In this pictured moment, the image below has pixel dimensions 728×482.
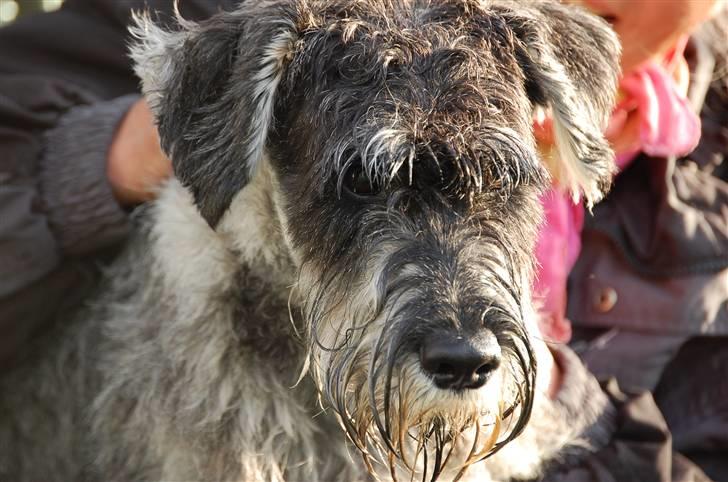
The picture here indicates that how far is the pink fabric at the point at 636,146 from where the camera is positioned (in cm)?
330

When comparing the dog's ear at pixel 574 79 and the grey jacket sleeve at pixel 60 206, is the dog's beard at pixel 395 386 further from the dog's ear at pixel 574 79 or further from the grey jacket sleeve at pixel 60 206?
the grey jacket sleeve at pixel 60 206

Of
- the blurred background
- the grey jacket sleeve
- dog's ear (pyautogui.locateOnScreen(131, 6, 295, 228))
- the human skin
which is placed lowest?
the blurred background

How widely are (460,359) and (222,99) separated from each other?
941 millimetres

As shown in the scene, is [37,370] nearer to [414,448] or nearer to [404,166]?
[414,448]

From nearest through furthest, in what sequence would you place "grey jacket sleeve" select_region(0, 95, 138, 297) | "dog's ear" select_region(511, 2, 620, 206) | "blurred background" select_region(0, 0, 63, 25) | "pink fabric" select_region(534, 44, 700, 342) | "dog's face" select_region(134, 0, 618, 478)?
"dog's face" select_region(134, 0, 618, 478)
"dog's ear" select_region(511, 2, 620, 206)
"grey jacket sleeve" select_region(0, 95, 138, 297)
"pink fabric" select_region(534, 44, 700, 342)
"blurred background" select_region(0, 0, 63, 25)

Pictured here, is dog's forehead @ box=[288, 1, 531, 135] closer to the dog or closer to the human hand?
the dog

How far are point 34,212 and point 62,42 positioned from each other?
658 mm

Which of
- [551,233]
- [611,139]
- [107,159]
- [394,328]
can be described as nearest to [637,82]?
[611,139]

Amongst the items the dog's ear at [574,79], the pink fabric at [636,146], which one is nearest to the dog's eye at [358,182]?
the dog's ear at [574,79]

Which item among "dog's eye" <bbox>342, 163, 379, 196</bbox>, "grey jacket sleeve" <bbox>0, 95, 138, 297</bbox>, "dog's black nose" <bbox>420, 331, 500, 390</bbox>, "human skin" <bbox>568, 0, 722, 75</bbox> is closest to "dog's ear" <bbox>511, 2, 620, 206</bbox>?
"human skin" <bbox>568, 0, 722, 75</bbox>

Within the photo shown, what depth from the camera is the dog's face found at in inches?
90.4

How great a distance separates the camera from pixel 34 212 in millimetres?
2979

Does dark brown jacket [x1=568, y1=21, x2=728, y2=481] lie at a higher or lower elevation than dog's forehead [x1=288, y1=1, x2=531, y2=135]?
lower

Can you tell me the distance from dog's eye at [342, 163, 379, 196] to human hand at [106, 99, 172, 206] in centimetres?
83
